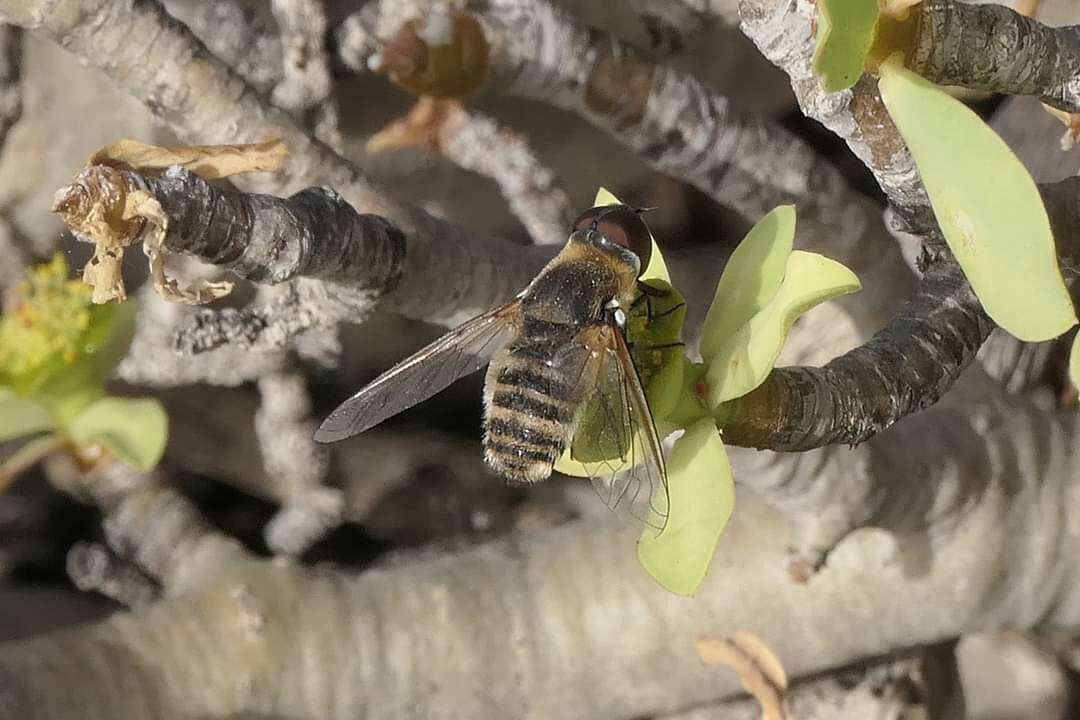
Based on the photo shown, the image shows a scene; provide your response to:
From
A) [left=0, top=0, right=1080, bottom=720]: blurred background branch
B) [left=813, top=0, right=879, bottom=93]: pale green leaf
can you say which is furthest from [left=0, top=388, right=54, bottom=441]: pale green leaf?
[left=813, top=0, right=879, bottom=93]: pale green leaf

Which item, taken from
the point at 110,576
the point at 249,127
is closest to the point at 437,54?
the point at 249,127

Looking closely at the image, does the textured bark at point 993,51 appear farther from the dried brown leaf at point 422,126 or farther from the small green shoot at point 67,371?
the small green shoot at point 67,371

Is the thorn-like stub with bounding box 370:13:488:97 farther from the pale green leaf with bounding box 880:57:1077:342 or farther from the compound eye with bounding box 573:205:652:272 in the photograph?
the pale green leaf with bounding box 880:57:1077:342

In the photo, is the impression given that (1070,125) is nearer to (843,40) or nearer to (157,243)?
(843,40)

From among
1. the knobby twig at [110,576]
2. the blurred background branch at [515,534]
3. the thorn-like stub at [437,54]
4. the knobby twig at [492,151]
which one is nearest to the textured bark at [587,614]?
the blurred background branch at [515,534]

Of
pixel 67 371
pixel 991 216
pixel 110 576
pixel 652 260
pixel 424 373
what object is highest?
pixel 991 216

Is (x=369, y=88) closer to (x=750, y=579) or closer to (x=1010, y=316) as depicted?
(x=750, y=579)

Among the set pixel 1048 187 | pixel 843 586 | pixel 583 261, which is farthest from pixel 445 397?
pixel 1048 187
